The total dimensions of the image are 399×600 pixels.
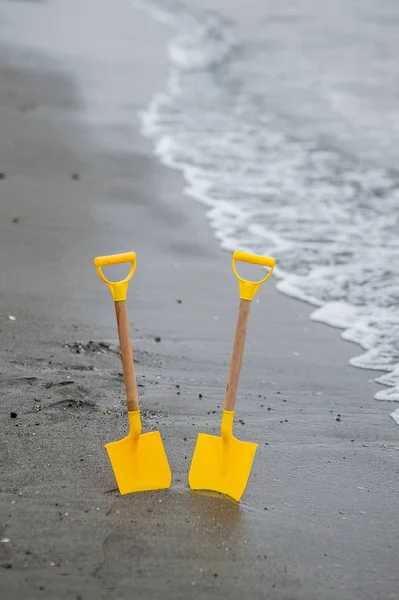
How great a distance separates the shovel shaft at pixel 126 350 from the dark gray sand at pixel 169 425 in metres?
0.32

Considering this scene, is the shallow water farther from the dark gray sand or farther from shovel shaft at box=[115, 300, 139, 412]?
shovel shaft at box=[115, 300, 139, 412]

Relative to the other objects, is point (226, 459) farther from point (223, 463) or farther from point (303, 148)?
point (303, 148)

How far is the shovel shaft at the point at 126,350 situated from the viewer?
114 inches

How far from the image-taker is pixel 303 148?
849 cm

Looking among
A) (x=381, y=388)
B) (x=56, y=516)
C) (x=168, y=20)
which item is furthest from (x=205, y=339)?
(x=168, y=20)

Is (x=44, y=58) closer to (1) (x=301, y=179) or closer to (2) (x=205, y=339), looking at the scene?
(1) (x=301, y=179)

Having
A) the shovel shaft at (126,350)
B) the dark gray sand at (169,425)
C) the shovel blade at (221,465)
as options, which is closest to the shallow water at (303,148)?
A: the dark gray sand at (169,425)

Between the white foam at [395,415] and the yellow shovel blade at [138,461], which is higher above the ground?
the white foam at [395,415]

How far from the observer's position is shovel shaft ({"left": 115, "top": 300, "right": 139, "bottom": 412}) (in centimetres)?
290

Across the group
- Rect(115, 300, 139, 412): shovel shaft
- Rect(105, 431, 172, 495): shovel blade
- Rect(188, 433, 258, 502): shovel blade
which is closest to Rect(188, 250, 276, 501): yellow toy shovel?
Rect(188, 433, 258, 502): shovel blade

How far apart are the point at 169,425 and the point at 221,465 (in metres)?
0.48

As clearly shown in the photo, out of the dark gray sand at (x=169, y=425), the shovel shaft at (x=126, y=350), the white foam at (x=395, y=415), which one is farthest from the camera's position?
the white foam at (x=395, y=415)

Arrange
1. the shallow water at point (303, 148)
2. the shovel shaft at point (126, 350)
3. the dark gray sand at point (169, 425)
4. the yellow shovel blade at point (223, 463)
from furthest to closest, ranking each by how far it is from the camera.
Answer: the shallow water at point (303, 148) → the yellow shovel blade at point (223, 463) → the shovel shaft at point (126, 350) → the dark gray sand at point (169, 425)

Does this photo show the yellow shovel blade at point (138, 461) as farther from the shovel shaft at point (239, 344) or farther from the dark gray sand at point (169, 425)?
the shovel shaft at point (239, 344)
